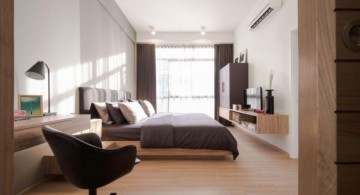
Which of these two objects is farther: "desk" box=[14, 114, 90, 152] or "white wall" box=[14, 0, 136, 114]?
"white wall" box=[14, 0, 136, 114]

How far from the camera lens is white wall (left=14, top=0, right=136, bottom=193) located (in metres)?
2.12

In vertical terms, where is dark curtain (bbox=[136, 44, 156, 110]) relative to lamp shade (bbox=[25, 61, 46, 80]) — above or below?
above

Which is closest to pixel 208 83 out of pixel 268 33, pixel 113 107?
pixel 268 33

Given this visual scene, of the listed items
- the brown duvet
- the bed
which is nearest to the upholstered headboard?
the bed

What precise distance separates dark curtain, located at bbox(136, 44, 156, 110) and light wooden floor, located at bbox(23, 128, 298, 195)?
383 centimetres

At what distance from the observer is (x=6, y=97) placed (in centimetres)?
58

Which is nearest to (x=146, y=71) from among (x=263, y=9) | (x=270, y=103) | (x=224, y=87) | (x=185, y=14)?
(x=185, y=14)

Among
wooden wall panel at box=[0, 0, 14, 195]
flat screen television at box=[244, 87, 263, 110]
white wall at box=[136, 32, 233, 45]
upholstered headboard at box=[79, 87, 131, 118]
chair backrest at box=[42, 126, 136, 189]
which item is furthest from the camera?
white wall at box=[136, 32, 233, 45]

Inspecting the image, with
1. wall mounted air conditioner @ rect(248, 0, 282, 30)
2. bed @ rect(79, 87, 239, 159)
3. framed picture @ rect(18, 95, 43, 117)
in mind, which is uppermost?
wall mounted air conditioner @ rect(248, 0, 282, 30)

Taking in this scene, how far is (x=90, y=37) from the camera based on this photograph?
353 cm
